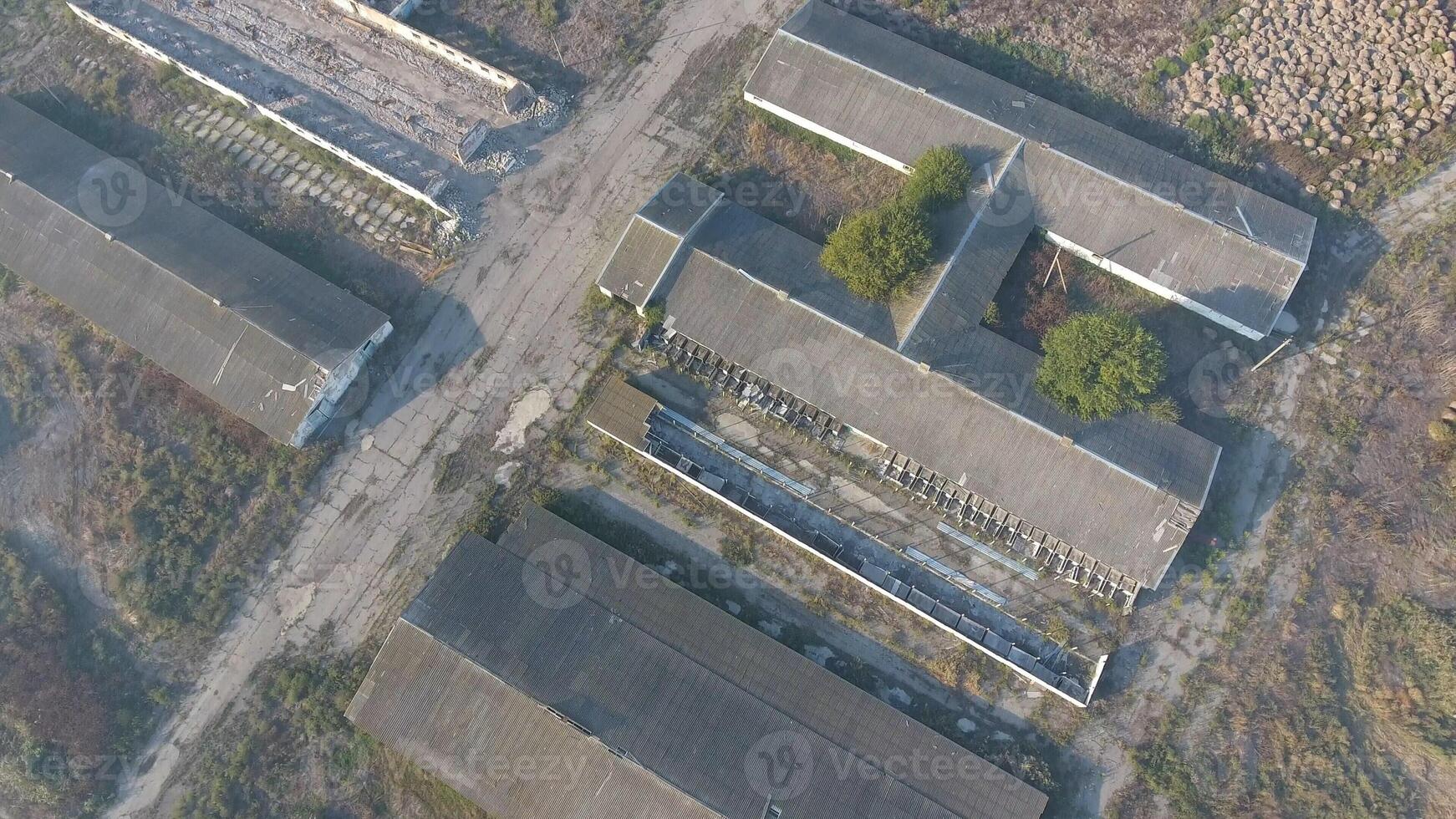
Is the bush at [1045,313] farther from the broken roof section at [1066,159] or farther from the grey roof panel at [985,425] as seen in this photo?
the broken roof section at [1066,159]

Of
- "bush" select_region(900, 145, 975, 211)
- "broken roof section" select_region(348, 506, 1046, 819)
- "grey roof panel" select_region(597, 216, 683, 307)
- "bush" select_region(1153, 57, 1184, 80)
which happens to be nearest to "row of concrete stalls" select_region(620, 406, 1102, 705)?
"broken roof section" select_region(348, 506, 1046, 819)

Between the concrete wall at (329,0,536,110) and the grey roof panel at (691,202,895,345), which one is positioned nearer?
the grey roof panel at (691,202,895,345)

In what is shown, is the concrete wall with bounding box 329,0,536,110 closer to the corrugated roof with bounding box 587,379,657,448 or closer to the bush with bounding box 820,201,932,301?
the corrugated roof with bounding box 587,379,657,448

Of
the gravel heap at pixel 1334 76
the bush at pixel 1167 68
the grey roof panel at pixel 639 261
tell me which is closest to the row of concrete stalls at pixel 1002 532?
the grey roof panel at pixel 639 261

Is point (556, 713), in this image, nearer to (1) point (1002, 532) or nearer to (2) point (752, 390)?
(2) point (752, 390)

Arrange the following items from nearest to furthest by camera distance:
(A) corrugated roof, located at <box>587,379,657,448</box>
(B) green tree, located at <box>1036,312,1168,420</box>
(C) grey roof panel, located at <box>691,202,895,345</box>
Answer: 1. (B) green tree, located at <box>1036,312,1168,420</box>
2. (C) grey roof panel, located at <box>691,202,895,345</box>
3. (A) corrugated roof, located at <box>587,379,657,448</box>

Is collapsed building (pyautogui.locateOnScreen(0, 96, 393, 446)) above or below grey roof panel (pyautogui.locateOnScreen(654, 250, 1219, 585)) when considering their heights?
below

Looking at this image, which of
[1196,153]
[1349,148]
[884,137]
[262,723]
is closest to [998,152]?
[884,137]
